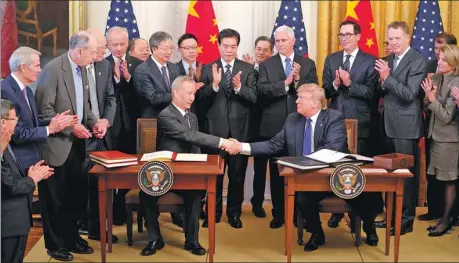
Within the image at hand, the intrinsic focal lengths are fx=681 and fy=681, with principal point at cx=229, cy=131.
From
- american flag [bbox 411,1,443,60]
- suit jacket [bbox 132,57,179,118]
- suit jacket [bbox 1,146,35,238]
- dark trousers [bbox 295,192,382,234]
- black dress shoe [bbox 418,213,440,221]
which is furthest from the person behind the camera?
american flag [bbox 411,1,443,60]

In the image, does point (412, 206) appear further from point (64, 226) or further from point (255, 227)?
point (64, 226)

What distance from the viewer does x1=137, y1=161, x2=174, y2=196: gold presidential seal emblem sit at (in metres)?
4.57

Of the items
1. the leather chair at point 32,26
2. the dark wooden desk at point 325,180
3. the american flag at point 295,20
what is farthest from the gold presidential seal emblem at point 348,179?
the leather chair at point 32,26

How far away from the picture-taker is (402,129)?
220 inches

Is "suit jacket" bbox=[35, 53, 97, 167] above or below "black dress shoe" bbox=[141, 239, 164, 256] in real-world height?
above

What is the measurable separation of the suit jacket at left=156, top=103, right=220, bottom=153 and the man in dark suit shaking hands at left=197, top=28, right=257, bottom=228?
2.26 feet

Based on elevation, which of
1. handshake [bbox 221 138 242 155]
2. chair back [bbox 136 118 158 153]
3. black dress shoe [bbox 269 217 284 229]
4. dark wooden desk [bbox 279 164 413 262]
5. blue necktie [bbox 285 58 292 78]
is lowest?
black dress shoe [bbox 269 217 284 229]

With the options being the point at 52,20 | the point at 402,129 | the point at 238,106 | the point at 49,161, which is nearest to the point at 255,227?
the point at 238,106

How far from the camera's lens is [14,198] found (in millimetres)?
3707

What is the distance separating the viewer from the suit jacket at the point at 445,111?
5207mm

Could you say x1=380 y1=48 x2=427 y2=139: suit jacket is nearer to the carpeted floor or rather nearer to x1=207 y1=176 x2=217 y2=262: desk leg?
the carpeted floor

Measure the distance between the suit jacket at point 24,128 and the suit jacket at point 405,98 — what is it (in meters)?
2.74

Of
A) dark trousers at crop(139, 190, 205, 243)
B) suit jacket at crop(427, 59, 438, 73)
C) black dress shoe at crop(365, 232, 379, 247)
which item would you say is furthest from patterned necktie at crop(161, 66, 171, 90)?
suit jacket at crop(427, 59, 438, 73)

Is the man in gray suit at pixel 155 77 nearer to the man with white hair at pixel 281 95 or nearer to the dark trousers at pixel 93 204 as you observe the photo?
the dark trousers at pixel 93 204
